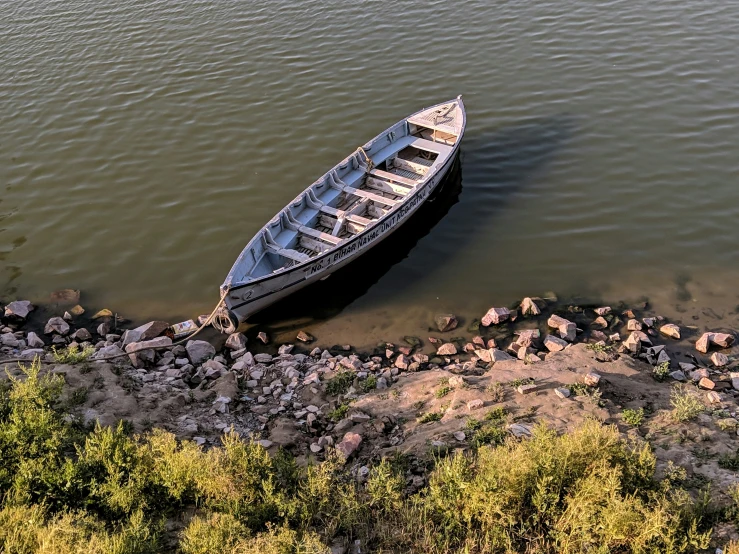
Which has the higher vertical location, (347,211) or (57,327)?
(347,211)

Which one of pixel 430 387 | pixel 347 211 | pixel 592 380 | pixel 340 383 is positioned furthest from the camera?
pixel 347 211

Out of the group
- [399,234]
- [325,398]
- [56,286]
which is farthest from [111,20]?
[325,398]

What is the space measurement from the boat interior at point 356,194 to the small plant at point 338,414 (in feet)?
14.0

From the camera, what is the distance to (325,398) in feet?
39.7

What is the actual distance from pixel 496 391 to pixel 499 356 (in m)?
2.14

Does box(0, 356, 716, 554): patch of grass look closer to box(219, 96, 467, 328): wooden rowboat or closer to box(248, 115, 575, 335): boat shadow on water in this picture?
box(219, 96, 467, 328): wooden rowboat

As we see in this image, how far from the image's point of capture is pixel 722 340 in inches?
523

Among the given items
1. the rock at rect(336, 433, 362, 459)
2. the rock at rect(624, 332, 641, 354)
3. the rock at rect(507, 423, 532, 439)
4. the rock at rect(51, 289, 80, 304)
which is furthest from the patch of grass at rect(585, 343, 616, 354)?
the rock at rect(51, 289, 80, 304)

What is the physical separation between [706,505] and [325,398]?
6.85 m

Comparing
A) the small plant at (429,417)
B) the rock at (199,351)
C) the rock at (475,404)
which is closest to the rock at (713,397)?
the rock at (475,404)

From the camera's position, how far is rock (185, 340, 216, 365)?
13758 millimetres

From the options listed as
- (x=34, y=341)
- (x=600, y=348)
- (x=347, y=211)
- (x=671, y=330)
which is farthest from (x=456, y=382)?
(x=34, y=341)

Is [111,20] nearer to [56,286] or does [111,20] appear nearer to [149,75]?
[149,75]

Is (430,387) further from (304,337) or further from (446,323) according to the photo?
(304,337)
